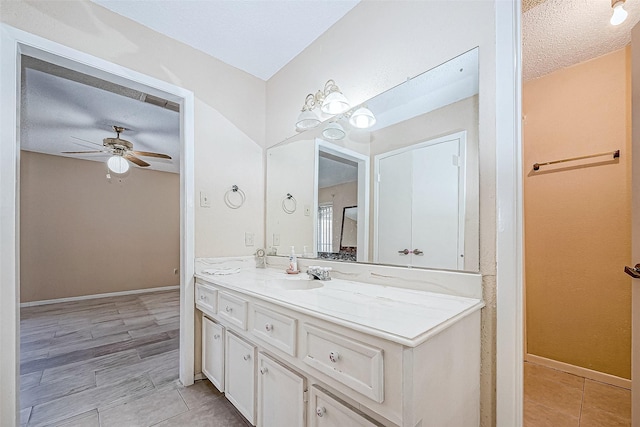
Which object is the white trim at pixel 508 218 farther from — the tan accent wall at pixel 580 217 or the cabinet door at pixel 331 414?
the tan accent wall at pixel 580 217

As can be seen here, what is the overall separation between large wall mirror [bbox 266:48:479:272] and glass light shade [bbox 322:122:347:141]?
0.8 inches

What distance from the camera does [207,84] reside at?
2.16m

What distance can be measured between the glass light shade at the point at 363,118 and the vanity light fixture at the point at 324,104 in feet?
0.33

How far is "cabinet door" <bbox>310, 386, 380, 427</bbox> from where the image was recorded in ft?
2.94

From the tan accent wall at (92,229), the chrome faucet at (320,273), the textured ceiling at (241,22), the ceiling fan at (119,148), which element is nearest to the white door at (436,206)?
the chrome faucet at (320,273)

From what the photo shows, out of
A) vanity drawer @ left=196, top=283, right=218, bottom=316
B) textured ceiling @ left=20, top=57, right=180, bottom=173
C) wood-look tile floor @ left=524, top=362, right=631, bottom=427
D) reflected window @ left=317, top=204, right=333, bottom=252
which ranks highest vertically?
textured ceiling @ left=20, top=57, right=180, bottom=173

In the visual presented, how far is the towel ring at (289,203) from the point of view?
7.30 ft

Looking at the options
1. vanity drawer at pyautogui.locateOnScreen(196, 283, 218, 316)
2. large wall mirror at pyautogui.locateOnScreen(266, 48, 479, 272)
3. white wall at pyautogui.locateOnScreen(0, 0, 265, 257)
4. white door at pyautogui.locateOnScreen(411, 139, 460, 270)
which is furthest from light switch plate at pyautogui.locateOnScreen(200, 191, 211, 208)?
white door at pyautogui.locateOnScreen(411, 139, 460, 270)

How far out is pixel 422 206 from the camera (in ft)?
4.67

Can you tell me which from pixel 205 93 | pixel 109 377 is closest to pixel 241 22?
pixel 205 93

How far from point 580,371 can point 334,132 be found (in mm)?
2585

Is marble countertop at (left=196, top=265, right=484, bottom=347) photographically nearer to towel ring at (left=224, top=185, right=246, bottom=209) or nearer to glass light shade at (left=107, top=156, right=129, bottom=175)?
towel ring at (left=224, top=185, right=246, bottom=209)

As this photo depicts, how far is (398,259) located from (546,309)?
1.72 meters

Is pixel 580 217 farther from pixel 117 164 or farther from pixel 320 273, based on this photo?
pixel 117 164
